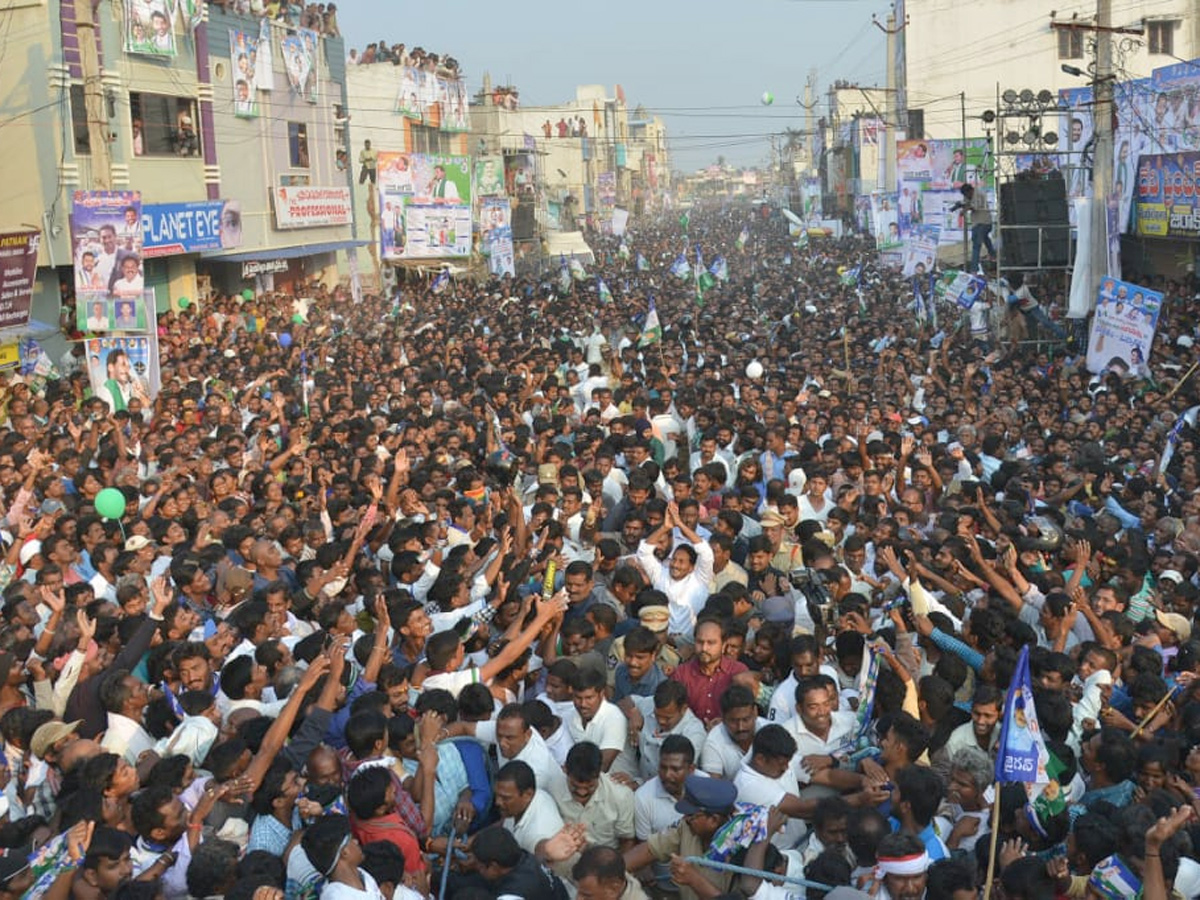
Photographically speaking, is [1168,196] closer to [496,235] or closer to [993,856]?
[993,856]

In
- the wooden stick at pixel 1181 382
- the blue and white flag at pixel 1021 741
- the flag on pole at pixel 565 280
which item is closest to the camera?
the blue and white flag at pixel 1021 741

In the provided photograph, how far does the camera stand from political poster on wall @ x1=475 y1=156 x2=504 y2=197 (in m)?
38.1

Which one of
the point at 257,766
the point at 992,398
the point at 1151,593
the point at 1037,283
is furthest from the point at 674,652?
the point at 1037,283

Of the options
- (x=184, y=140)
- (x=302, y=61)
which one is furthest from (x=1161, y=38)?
(x=184, y=140)

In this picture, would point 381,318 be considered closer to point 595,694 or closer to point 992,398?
point 992,398

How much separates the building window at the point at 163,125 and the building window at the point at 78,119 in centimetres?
184

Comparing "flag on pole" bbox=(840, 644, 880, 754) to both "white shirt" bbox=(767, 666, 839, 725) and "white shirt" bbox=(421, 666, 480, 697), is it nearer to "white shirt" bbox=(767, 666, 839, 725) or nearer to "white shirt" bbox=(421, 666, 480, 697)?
"white shirt" bbox=(767, 666, 839, 725)

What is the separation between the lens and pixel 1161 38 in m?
41.5

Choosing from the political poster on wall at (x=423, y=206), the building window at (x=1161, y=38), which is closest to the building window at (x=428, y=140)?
the political poster on wall at (x=423, y=206)

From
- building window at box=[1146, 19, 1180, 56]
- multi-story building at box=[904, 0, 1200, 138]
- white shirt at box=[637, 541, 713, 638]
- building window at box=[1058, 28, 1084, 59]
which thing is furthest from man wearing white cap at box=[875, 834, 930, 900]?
building window at box=[1058, 28, 1084, 59]

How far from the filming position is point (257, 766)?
4.89 m

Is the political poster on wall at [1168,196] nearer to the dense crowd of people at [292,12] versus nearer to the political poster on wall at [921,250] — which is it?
the political poster on wall at [921,250]

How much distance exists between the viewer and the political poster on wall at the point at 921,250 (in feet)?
76.5

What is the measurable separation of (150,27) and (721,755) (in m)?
20.7
